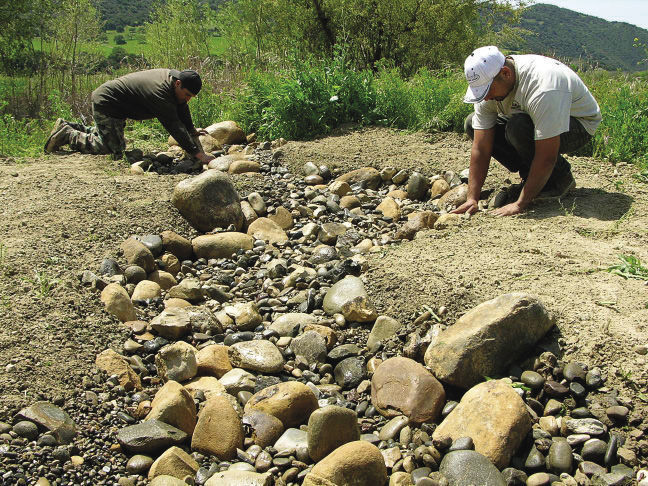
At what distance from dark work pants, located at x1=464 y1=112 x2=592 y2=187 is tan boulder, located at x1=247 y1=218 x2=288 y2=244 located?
183 centimetres

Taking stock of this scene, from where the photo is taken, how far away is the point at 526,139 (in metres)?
4.29

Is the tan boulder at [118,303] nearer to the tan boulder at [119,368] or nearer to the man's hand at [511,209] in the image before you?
the tan boulder at [119,368]

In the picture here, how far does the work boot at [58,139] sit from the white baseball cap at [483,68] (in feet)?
16.6

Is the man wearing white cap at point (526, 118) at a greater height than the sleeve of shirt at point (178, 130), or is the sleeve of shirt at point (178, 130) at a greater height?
the man wearing white cap at point (526, 118)

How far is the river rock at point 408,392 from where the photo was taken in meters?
2.87

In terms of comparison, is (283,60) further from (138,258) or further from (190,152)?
(138,258)

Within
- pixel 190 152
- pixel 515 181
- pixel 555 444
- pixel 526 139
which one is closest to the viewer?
pixel 555 444

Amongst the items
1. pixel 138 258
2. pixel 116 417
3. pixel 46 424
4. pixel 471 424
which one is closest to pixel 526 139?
pixel 471 424

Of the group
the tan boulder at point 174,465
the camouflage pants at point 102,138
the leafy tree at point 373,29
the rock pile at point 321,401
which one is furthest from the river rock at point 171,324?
the leafy tree at point 373,29

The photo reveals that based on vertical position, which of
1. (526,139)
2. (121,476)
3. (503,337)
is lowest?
(121,476)

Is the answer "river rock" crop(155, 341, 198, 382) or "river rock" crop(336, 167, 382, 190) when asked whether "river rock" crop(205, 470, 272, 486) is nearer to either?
"river rock" crop(155, 341, 198, 382)

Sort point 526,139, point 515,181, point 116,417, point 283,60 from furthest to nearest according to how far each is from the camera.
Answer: point 283,60 → point 515,181 → point 526,139 → point 116,417

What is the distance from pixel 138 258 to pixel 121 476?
207 centimetres

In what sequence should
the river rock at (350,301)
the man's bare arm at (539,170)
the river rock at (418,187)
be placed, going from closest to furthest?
the river rock at (350,301) < the man's bare arm at (539,170) < the river rock at (418,187)
